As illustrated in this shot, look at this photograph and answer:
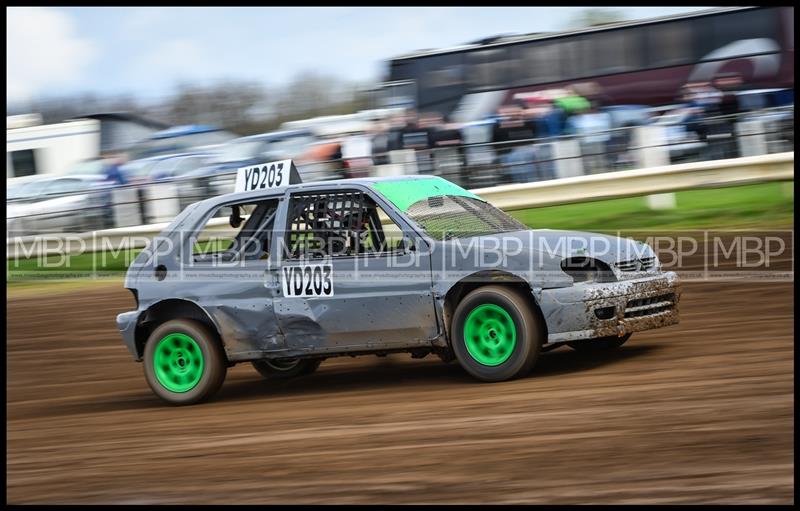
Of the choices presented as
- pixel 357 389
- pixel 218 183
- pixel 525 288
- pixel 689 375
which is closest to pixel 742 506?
pixel 689 375

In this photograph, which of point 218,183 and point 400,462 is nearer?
point 400,462

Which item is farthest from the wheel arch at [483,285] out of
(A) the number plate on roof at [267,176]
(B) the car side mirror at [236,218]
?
(B) the car side mirror at [236,218]

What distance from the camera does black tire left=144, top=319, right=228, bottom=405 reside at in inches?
301

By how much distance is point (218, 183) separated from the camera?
54.0 feet

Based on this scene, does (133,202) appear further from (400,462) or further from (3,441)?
(400,462)

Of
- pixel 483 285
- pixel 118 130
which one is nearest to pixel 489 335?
pixel 483 285

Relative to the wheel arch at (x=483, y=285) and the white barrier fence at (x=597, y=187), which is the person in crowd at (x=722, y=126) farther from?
the wheel arch at (x=483, y=285)

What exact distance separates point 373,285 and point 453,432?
169 centimetres

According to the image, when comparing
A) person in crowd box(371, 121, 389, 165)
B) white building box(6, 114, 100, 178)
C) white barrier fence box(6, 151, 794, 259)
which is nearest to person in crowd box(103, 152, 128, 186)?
white building box(6, 114, 100, 178)

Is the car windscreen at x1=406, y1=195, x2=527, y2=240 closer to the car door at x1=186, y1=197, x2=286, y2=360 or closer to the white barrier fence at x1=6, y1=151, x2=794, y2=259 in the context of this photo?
the car door at x1=186, y1=197, x2=286, y2=360

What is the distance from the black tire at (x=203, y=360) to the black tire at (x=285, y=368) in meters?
1.04

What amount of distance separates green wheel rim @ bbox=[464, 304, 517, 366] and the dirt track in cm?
20

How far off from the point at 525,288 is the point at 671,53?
14.1m

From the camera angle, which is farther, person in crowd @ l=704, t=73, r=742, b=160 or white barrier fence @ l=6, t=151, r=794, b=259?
person in crowd @ l=704, t=73, r=742, b=160
